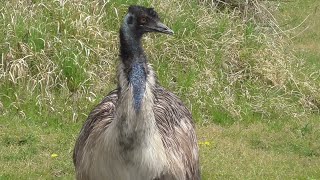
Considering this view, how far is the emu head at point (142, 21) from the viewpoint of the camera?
4863 mm

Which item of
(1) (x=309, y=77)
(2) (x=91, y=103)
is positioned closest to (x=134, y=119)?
(2) (x=91, y=103)

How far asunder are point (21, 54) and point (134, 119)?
189 inches

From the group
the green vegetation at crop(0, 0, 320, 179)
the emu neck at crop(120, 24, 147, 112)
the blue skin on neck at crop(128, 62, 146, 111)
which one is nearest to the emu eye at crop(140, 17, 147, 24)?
the emu neck at crop(120, 24, 147, 112)

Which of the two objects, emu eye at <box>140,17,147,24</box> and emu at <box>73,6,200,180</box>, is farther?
emu eye at <box>140,17,147,24</box>

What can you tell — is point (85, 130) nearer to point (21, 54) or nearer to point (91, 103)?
point (91, 103)

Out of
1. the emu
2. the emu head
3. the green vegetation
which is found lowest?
the green vegetation

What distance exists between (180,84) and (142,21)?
4.47m

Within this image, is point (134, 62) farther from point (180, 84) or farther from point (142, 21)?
point (180, 84)

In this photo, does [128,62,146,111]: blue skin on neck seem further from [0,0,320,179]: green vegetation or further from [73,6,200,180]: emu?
[0,0,320,179]: green vegetation

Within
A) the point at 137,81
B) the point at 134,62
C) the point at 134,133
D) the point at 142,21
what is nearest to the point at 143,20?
the point at 142,21

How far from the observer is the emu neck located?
4629mm

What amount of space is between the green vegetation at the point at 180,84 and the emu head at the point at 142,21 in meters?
2.59

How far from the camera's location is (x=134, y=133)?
4.66 m

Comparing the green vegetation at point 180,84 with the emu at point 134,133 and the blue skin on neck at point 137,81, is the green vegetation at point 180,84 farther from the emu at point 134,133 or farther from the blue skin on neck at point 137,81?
the blue skin on neck at point 137,81
